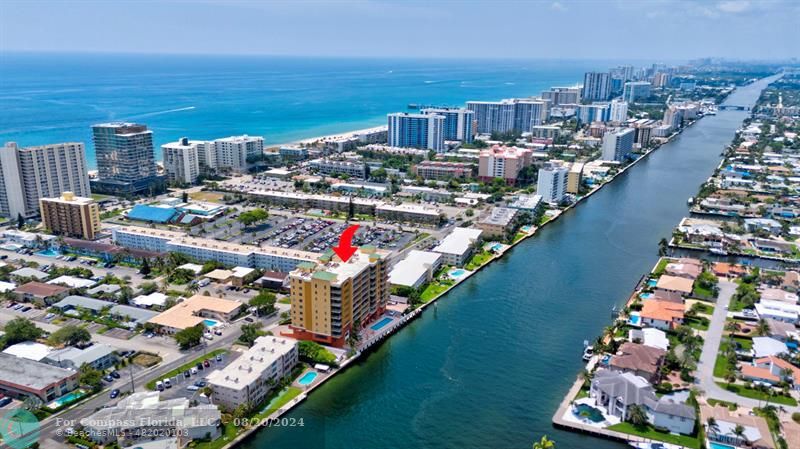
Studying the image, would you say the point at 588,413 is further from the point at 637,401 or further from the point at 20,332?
the point at 20,332

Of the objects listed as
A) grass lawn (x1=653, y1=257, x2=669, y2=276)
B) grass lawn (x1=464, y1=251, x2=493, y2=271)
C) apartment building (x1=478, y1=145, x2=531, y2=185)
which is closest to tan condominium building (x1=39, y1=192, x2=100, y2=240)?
grass lawn (x1=464, y1=251, x2=493, y2=271)

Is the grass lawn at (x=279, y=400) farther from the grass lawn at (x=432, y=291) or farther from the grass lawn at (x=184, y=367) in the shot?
the grass lawn at (x=432, y=291)

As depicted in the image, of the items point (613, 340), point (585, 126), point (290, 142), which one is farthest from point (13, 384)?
point (585, 126)

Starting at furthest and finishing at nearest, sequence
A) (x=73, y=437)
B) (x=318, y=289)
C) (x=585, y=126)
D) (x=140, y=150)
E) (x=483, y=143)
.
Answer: (x=585, y=126)
(x=483, y=143)
(x=140, y=150)
(x=318, y=289)
(x=73, y=437)

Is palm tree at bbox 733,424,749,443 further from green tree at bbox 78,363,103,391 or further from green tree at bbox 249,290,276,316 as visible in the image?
green tree at bbox 78,363,103,391

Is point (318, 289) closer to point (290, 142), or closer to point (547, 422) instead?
point (547, 422)

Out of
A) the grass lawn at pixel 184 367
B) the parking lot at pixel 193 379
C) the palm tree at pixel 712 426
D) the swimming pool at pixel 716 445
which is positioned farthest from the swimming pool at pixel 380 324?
the swimming pool at pixel 716 445
